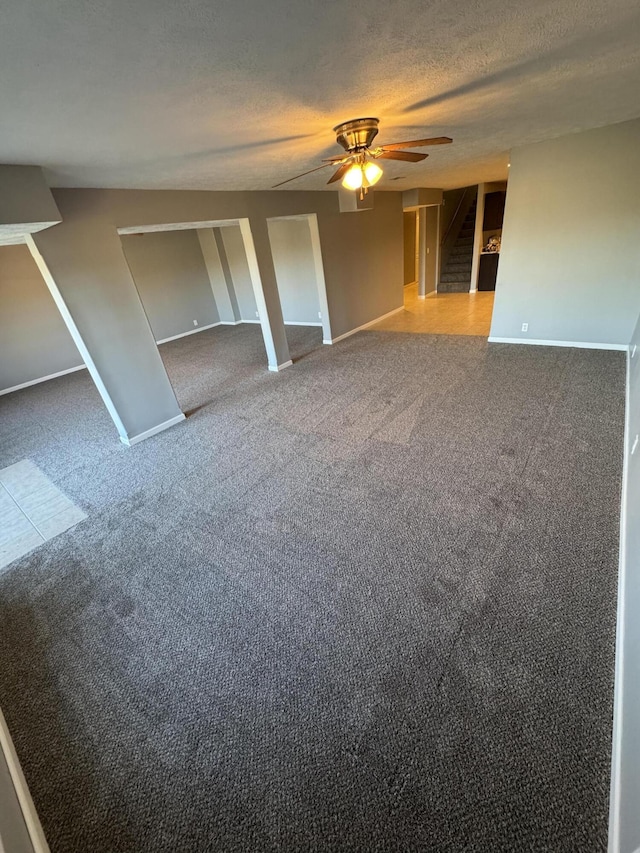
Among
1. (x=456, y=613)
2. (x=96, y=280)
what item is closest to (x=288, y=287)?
(x=96, y=280)

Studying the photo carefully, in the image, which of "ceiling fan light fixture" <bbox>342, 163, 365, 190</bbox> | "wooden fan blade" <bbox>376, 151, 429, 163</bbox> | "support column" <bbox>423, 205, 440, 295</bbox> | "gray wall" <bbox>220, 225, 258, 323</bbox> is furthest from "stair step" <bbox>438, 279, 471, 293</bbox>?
"ceiling fan light fixture" <bbox>342, 163, 365, 190</bbox>

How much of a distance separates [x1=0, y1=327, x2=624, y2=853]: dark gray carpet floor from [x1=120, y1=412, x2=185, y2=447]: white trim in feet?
1.39

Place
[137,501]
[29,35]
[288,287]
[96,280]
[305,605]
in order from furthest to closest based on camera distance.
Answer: [288,287] → [96,280] → [137,501] → [305,605] → [29,35]

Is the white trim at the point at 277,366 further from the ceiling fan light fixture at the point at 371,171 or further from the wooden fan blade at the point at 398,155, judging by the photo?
the wooden fan blade at the point at 398,155

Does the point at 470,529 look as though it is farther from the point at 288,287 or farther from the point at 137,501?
the point at 288,287

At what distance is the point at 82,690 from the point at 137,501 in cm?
147

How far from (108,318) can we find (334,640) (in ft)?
11.2

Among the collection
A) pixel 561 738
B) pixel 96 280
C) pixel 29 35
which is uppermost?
pixel 29 35

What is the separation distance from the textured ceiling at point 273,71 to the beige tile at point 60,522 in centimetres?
246

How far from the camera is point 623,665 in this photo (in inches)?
56.2

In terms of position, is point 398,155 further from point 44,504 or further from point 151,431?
point 44,504

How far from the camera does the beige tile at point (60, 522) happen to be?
2.72 meters

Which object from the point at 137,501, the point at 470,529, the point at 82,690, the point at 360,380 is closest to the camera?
the point at 82,690

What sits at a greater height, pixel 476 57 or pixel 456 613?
pixel 476 57
